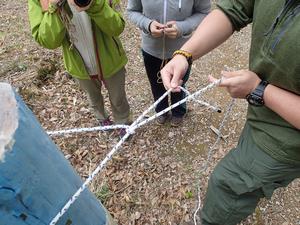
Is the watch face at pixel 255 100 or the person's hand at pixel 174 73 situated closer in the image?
the watch face at pixel 255 100

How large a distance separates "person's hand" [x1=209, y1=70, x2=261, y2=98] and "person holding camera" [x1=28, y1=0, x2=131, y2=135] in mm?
929

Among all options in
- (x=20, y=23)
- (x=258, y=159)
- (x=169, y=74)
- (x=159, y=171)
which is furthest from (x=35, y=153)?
(x=20, y=23)

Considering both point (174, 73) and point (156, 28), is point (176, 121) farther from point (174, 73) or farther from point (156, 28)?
point (174, 73)

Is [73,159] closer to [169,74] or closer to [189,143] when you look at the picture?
[189,143]

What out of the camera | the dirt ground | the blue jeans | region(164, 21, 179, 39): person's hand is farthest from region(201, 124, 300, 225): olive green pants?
the camera

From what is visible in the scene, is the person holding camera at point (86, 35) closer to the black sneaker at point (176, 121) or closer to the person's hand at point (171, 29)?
Answer: the person's hand at point (171, 29)

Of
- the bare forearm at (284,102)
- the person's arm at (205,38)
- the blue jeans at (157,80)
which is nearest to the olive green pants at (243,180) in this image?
the bare forearm at (284,102)

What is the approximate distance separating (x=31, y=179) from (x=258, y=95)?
3.33ft

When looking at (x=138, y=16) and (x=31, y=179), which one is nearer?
(x=31, y=179)

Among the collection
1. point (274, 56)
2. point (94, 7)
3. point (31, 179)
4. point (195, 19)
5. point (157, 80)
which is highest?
point (31, 179)

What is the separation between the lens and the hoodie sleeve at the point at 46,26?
2.00m

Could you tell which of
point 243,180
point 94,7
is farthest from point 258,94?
point 94,7

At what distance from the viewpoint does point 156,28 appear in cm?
224

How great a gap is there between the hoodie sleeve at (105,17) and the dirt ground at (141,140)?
1203mm
